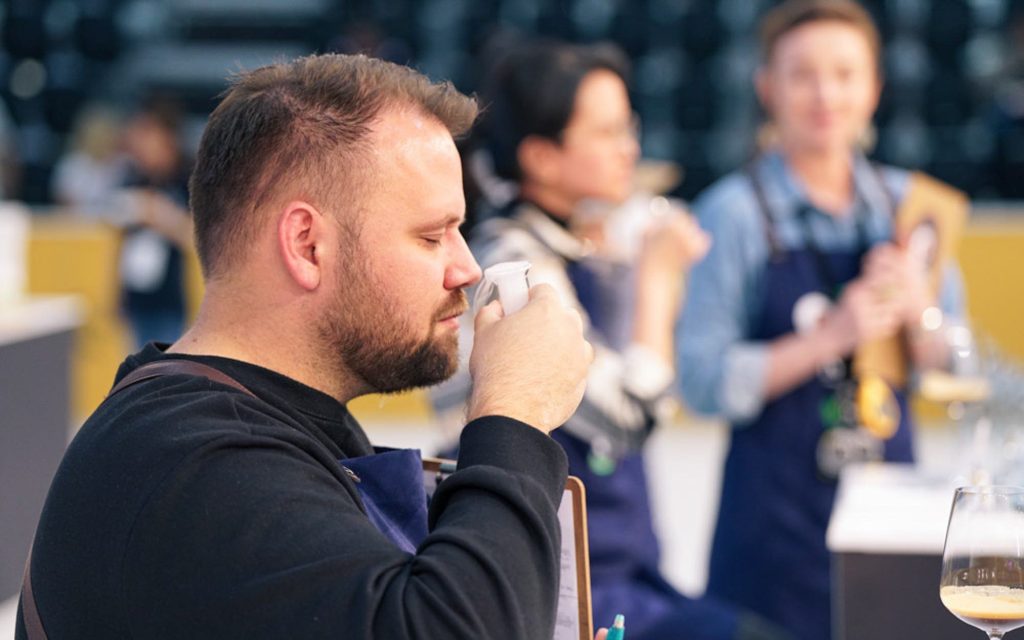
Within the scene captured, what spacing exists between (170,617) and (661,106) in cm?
967

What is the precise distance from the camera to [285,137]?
1349 mm

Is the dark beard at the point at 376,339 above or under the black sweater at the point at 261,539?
above

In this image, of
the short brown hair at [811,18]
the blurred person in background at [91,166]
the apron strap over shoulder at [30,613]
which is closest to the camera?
the apron strap over shoulder at [30,613]

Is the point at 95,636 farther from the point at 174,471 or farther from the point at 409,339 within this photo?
the point at 409,339

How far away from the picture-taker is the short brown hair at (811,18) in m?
3.21

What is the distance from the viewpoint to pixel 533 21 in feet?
34.7

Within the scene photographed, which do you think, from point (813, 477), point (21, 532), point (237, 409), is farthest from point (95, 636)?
point (21, 532)

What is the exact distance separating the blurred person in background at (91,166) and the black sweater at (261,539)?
8380mm

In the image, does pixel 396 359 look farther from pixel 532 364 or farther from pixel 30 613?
pixel 30 613

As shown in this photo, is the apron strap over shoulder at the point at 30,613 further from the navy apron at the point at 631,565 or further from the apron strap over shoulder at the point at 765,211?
the apron strap over shoulder at the point at 765,211

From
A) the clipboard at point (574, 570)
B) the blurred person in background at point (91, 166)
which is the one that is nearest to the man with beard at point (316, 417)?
the clipboard at point (574, 570)

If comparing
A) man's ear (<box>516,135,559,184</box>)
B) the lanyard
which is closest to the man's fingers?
man's ear (<box>516,135,559,184</box>)

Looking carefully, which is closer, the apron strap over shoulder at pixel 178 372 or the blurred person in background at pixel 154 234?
the apron strap over shoulder at pixel 178 372

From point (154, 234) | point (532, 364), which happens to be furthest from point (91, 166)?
point (532, 364)
